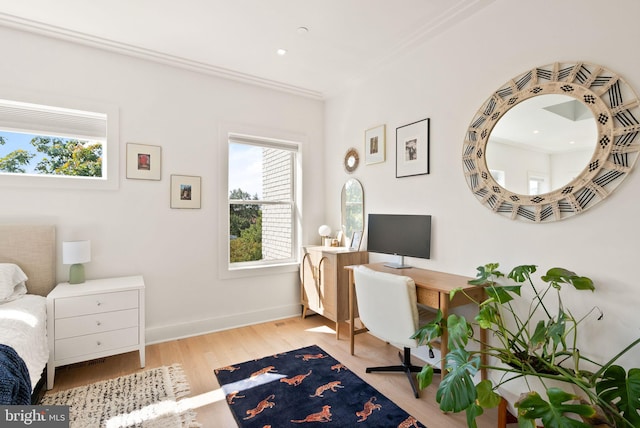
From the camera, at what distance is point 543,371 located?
165 cm

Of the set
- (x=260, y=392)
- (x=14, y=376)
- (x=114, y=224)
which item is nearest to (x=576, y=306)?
(x=260, y=392)

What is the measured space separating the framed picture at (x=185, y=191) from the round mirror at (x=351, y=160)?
1.67 m

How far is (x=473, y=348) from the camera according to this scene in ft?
7.82

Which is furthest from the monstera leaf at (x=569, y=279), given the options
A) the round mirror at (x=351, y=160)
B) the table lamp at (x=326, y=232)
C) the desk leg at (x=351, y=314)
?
the table lamp at (x=326, y=232)

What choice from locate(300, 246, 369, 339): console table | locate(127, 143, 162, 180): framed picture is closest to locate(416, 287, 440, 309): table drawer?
locate(300, 246, 369, 339): console table

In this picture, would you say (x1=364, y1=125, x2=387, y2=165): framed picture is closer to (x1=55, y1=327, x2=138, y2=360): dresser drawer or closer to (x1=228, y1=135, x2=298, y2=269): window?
(x1=228, y1=135, x2=298, y2=269): window

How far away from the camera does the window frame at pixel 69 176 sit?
253 centimetres

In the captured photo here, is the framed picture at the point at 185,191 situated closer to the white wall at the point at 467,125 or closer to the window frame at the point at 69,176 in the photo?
the window frame at the point at 69,176

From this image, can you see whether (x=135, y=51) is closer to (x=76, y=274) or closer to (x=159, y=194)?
(x=159, y=194)

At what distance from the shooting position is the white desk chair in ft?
6.80

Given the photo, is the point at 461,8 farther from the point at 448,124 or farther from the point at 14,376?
the point at 14,376

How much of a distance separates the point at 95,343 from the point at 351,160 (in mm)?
2936

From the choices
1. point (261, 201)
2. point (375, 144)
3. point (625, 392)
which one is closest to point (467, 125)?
point (375, 144)

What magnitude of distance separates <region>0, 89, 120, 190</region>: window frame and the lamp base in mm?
691
